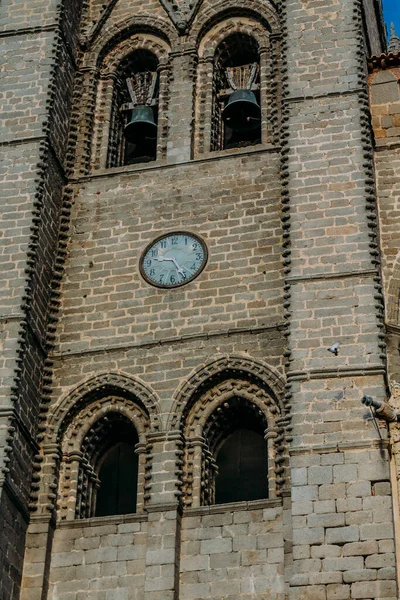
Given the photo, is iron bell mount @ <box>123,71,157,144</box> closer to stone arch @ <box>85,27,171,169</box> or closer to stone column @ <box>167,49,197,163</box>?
stone arch @ <box>85,27,171,169</box>

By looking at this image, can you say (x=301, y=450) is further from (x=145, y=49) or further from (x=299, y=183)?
(x=145, y=49)

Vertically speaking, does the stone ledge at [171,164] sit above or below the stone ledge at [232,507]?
above

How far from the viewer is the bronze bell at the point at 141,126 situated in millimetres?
20859

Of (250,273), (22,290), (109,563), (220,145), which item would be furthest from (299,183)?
(109,563)

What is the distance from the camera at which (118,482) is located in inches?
686

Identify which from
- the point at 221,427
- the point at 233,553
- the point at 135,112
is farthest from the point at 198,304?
the point at 135,112

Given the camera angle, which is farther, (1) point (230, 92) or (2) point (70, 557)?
(1) point (230, 92)

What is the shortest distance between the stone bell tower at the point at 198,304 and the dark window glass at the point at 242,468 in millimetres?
29

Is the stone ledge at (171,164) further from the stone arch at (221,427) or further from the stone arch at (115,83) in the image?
the stone arch at (221,427)

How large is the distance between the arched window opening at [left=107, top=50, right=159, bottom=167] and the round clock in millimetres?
2248

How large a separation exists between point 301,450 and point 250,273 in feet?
11.0

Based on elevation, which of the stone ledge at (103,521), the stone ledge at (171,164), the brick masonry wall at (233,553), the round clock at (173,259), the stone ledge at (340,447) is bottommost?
the brick masonry wall at (233,553)

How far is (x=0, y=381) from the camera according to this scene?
17078 mm

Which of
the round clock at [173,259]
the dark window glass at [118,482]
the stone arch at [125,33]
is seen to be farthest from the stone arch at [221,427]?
the stone arch at [125,33]
